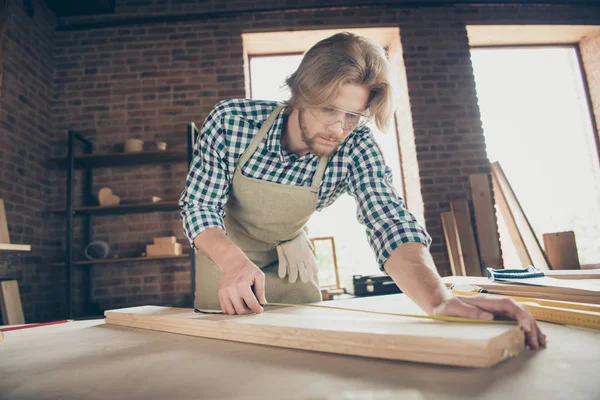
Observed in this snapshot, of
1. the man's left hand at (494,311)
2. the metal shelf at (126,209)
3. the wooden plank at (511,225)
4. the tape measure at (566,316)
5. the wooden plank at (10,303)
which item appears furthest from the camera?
the wooden plank at (511,225)

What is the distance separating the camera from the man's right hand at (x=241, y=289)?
1.00m

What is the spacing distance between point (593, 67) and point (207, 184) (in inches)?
198

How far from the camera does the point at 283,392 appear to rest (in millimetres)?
500

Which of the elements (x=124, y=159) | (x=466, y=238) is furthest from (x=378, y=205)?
(x=124, y=159)

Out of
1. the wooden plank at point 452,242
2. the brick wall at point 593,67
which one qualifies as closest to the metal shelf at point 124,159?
the wooden plank at point 452,242

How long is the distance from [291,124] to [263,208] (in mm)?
342

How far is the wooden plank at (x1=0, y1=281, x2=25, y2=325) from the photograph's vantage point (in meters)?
2.74

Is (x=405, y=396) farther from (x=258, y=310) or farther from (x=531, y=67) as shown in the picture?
(x=531, y=67)

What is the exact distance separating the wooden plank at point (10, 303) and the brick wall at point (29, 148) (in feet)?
0.88

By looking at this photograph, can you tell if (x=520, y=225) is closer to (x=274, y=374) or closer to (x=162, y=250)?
(x=162, y=250)

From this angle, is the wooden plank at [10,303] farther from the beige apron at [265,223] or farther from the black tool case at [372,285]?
the black tool case at [372,285]

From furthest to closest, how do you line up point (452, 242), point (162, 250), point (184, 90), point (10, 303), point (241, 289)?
point (184, 90)
point (452, 242)
point (162, 250)
point (10, 303)
point (241, 289)

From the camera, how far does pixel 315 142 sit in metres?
1.34

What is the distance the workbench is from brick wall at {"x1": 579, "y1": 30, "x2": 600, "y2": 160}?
4.68 meters
